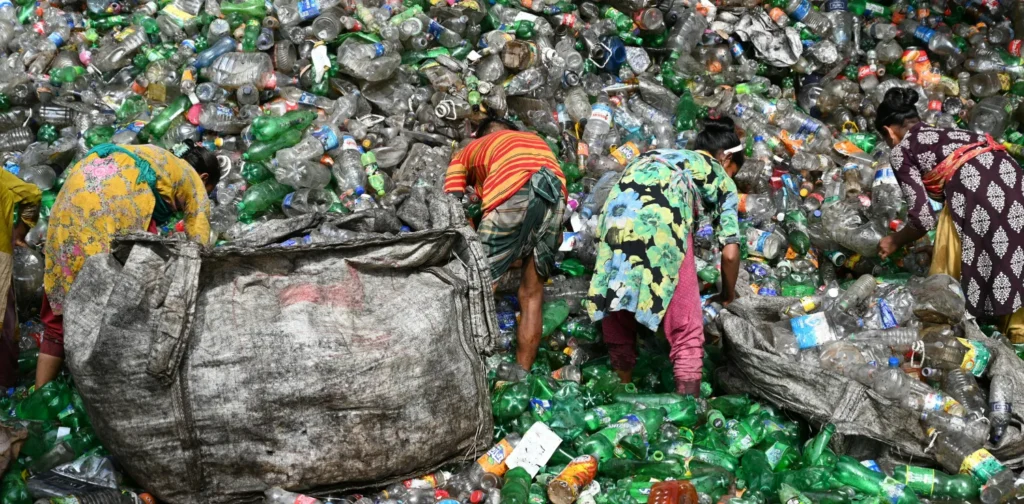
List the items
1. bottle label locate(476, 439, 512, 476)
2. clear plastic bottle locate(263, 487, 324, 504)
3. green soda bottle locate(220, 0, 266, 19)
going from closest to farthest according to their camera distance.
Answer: clear plastic bottle locate(263, 487, 324, 504)
bottle label locate(476, 439, 512, 476)
green soda bottle locate(220, 0, 266, 19)

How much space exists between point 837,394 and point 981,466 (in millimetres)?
646

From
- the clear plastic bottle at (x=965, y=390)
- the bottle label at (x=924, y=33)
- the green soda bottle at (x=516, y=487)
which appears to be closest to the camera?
the green soda bottle at (x=516, y=487)

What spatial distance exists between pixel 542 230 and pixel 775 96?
3486 millimetres

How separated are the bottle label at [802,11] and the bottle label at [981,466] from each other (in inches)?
196

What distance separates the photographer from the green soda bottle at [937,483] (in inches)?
158

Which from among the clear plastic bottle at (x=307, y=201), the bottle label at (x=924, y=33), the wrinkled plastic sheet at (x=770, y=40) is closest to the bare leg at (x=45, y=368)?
the clear plastic bottle at (x=307, y=201)

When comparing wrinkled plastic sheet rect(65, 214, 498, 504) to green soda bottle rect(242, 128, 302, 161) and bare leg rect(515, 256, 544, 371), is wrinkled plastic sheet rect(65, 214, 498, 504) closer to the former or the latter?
bare leg rect(515, 256, 544, 371)

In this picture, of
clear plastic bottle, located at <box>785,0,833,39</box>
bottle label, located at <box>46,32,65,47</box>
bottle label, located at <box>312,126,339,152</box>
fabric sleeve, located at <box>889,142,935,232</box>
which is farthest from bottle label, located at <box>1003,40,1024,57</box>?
bottle label, located at <box>46,32,65,47</box>

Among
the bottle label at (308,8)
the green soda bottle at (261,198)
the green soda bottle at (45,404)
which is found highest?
the bottle label at (308,8)

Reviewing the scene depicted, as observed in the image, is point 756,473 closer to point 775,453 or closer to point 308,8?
point 775,453

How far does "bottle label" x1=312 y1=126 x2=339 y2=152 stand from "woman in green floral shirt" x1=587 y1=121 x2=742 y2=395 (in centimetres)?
204

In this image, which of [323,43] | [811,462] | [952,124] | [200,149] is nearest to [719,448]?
[811,462]

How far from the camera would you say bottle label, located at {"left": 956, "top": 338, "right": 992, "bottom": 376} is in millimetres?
4621

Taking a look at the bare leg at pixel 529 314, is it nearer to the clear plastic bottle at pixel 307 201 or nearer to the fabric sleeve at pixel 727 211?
the fabric sleeve at pixel 727 211
